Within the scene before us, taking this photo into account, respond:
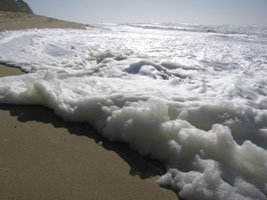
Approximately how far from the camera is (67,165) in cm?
145

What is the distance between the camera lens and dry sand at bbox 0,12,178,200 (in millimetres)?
1257

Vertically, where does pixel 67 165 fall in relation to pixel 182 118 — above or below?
below

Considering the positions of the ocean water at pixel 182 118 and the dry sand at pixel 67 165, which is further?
the ocean water at pixel 182 118

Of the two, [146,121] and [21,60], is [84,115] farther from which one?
[21,60]

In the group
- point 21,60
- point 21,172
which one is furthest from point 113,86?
point 21,60

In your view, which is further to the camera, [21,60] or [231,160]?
[21,60]

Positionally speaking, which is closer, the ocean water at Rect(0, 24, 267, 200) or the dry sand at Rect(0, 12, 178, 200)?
the dry sand at Rect(0, 12, 178, 200)

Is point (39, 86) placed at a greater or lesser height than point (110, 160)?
greater

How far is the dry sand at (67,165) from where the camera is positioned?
4.12 feet

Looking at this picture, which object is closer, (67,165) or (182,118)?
(67,165)

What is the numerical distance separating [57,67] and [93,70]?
2.65 feet

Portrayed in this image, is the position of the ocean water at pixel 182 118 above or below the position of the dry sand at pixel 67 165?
above

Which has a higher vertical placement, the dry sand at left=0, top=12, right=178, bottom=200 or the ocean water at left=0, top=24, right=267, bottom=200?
the ocean water at left=0, top=24, right=267, bottom=200

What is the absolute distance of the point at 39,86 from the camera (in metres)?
2.30
